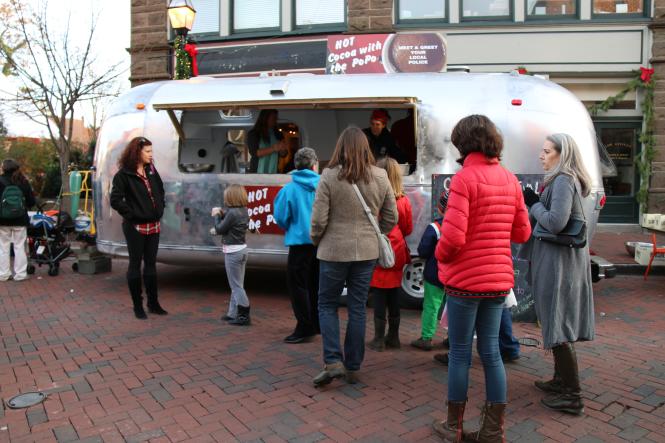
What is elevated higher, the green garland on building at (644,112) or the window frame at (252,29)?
the window frame at (252,29)

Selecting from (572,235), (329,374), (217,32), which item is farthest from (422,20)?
(329,374)

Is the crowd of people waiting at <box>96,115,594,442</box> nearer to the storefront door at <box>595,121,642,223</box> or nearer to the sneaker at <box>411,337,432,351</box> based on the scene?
the sneaker at <box>411,337,432,351</box>

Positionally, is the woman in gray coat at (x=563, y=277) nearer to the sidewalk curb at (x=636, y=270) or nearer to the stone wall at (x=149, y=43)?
the sidewalk curb at (x=636, y=270)

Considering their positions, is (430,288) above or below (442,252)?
below

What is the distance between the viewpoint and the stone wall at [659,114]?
12625mm

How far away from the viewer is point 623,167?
13.4 metres

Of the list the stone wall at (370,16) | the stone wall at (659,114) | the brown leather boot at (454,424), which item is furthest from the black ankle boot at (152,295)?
the stone wall at (659,114)

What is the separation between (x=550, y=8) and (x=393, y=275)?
1089cm

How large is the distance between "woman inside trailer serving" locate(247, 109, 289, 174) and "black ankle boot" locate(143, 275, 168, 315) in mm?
1962

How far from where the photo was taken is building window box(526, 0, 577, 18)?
42.9ft

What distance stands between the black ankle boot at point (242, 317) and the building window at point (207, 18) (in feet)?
35.6

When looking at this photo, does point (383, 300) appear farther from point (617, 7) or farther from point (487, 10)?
point (617, 7)

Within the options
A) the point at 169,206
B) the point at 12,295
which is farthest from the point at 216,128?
the point at 12,295

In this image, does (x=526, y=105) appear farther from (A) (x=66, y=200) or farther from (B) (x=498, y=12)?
(A) (x=66, y=200)
